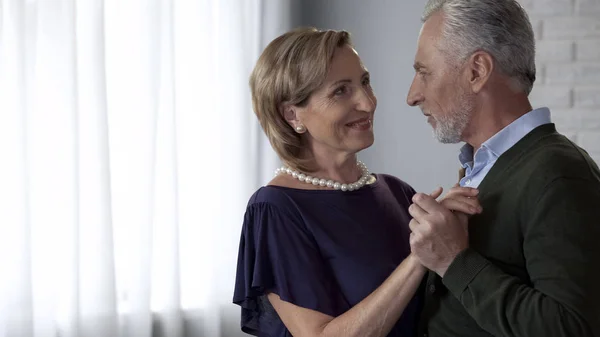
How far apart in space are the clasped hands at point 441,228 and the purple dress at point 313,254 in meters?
0.35

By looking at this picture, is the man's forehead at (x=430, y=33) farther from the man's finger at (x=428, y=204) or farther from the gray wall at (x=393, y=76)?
the gray wall at (x=393, y=76)

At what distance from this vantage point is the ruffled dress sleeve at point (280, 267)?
194 cm

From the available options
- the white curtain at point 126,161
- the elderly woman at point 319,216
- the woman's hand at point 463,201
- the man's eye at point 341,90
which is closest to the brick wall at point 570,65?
the white curtain at point 126,161

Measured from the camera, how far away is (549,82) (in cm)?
338

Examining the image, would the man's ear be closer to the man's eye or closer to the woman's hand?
the woman's hand

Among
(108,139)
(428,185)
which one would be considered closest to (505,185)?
(108,139)

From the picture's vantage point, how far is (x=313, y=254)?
1.98 m

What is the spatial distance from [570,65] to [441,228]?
1.99 metres

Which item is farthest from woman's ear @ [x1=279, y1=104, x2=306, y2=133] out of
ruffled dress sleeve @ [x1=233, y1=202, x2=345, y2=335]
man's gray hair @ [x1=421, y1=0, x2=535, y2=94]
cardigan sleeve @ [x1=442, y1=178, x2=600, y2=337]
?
cardigan sleeve @ [x1=442, y1=178, x2=600, y2=337]

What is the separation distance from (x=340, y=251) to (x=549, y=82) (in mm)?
1745

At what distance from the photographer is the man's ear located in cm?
175

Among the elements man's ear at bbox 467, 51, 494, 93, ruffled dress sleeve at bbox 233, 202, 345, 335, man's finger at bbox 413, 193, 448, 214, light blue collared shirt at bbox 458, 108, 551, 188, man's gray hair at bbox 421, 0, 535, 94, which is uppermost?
man's gray hair at bbox 421, 0, 535, 94

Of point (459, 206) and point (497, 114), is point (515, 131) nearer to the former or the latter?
point (497, 114)

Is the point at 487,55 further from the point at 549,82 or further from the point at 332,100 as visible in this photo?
the point at 549,82
